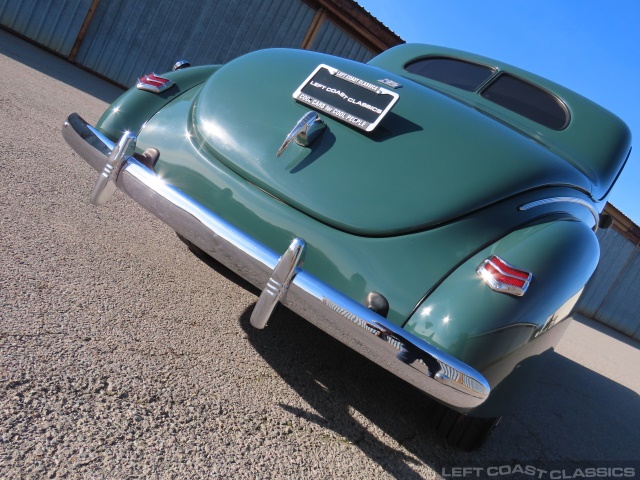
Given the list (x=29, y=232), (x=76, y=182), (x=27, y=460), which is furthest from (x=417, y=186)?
(x=76, y=182)

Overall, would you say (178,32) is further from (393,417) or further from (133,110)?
(393,417)

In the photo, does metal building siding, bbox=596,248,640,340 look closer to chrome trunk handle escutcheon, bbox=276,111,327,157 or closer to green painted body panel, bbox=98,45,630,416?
green painted body panel, bbox=98,45,630,416

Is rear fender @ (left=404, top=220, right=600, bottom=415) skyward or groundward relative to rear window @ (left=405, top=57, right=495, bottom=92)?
groundward

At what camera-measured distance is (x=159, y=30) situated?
35.2 ft

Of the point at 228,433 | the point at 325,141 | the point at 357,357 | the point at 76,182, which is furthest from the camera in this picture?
the point at 76,182

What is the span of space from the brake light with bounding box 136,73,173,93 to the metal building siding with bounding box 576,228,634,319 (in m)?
14.7

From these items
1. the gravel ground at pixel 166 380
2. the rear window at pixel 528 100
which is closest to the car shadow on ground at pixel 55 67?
the gravel ground at pixel 166 380

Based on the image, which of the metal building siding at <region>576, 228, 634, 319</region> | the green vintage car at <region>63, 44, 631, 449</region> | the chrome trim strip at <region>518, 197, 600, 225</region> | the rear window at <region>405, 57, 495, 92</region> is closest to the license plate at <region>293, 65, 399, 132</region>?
the green vintage car at <region>63, 44, 631, 449</region>

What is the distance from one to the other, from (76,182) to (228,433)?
2.47m

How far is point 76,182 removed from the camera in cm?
358

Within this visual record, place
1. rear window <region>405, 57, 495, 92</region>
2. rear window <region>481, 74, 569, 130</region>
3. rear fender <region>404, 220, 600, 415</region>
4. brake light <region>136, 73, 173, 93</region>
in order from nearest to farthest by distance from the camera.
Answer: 1. rear fender <region>404, 220, 600, 415</region>
2. brake light <region>136, 73, 173, 93</region>
3. rear window <region>481, 74, 569, 130</region>
4. rear window <region>405, 57, 495, 92</region>

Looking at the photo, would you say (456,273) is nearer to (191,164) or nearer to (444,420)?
(444,420)

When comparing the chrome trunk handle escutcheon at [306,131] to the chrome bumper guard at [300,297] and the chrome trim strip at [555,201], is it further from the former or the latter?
the chrome trim strip at [555,201]

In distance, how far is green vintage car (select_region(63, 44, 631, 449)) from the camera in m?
1.77
